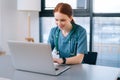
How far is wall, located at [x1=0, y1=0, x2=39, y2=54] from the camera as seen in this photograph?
3213mm

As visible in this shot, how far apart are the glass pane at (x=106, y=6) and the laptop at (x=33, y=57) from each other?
204 centimetres

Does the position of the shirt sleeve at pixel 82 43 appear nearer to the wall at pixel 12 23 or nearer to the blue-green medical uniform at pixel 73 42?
the blue-green medical uniform at pixel 73 42

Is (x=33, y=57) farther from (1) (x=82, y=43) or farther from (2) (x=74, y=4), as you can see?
(2) (x=74, y=4)

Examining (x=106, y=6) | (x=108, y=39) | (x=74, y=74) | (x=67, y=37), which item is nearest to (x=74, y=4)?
(x=106, y=6)

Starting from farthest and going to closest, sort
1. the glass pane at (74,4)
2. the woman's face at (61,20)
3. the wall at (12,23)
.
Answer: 1. the glass pane at (74,4)
2. the wall at (12,23)
3. the woman's face at (61,20)

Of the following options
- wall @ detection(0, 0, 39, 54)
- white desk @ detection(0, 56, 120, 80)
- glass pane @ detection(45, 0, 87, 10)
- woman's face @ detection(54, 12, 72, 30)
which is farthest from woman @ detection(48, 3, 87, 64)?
glass pane @ detection(45, 0, 87, 10)

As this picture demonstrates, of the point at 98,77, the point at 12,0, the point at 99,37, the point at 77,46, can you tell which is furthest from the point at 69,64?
the point at 12,0

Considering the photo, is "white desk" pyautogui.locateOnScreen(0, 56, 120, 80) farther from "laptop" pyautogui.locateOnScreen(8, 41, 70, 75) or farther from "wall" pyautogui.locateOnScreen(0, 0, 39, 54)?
"wall" pyautogui.locateOnScreen(0, 0, 39, 54)

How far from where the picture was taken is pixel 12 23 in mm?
3414

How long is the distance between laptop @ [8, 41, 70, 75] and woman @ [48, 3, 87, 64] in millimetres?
371

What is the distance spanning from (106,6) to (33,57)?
222 centimetres

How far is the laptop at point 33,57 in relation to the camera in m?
1.31

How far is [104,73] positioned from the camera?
142 cm

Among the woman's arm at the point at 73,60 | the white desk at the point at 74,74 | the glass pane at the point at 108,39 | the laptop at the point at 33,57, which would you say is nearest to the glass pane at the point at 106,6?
the glass pane at the point at 108,39
